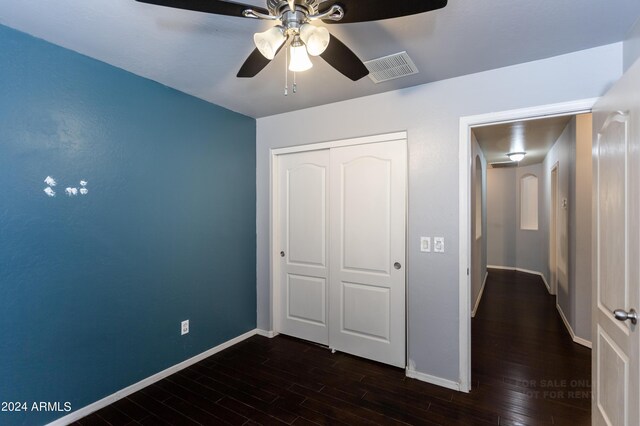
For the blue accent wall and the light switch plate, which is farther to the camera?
the light switch plate

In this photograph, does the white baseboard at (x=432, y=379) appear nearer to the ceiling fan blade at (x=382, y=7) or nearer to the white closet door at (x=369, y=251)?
the white closet door at (x=369, y=251)

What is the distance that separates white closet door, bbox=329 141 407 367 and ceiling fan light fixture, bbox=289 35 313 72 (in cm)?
143

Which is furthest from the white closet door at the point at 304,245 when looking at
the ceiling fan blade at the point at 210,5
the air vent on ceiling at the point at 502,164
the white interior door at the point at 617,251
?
the air vent on ceiling at the point at 502,164

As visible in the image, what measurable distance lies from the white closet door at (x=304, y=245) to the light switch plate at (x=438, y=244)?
3.54ft

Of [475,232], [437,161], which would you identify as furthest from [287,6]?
[475,232]

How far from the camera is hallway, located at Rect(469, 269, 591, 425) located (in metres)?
2.15

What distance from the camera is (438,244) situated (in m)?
2.44

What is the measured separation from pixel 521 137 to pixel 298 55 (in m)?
4.01

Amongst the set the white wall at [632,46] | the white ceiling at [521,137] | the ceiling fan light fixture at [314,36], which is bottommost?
the ceiling fan light fixture at [314,36]

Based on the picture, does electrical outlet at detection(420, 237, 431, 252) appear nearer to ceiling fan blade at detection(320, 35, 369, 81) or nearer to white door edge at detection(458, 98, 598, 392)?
white door edge at detection(458, 98, 598, 392)

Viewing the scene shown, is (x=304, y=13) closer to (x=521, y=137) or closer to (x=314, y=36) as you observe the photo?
(x=314, y=36)

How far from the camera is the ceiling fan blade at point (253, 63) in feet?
4.97

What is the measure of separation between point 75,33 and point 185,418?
254 cm

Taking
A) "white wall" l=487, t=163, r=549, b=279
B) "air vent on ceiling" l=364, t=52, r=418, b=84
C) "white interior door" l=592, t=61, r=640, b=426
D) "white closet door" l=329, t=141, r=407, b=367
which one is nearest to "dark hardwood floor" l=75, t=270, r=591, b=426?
"white closet door" l=329, t=141, r=407, b=367
